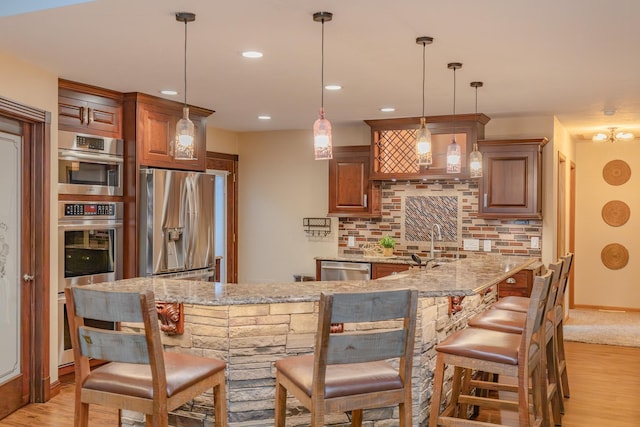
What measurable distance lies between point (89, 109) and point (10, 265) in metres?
1.47

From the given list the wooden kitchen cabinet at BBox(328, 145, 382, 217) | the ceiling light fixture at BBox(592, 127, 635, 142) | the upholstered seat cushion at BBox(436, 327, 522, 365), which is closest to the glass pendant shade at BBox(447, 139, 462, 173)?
the upholstered seat cushion at BBox(436, 327, 522, 365)

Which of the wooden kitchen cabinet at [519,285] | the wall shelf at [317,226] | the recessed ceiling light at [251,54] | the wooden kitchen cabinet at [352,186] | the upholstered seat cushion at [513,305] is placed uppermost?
the recessed ceiling light at [251,54]

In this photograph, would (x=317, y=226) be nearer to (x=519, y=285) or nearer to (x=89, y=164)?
(x=519, y=285)

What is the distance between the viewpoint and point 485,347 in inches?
118

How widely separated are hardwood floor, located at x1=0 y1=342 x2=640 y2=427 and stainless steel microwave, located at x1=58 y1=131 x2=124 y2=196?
1573 millimetres

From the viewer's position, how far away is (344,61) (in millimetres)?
4176

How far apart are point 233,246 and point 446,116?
10.4 ft

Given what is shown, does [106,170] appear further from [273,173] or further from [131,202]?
[273,173]

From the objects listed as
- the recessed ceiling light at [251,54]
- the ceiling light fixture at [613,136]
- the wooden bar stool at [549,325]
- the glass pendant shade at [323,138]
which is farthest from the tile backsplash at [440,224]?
the glass pendant shade at [323,138]

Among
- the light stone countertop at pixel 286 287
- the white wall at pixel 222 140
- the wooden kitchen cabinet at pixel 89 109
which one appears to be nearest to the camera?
the light stone countertop at pixel 286 287

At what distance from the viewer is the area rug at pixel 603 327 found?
21.9 feet

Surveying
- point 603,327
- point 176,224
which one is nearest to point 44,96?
point 176,224

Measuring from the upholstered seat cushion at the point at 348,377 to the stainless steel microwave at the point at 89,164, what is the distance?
308 centimetres

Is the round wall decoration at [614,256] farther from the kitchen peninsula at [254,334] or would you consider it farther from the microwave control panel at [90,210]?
the microwave control panel at [90,210]
